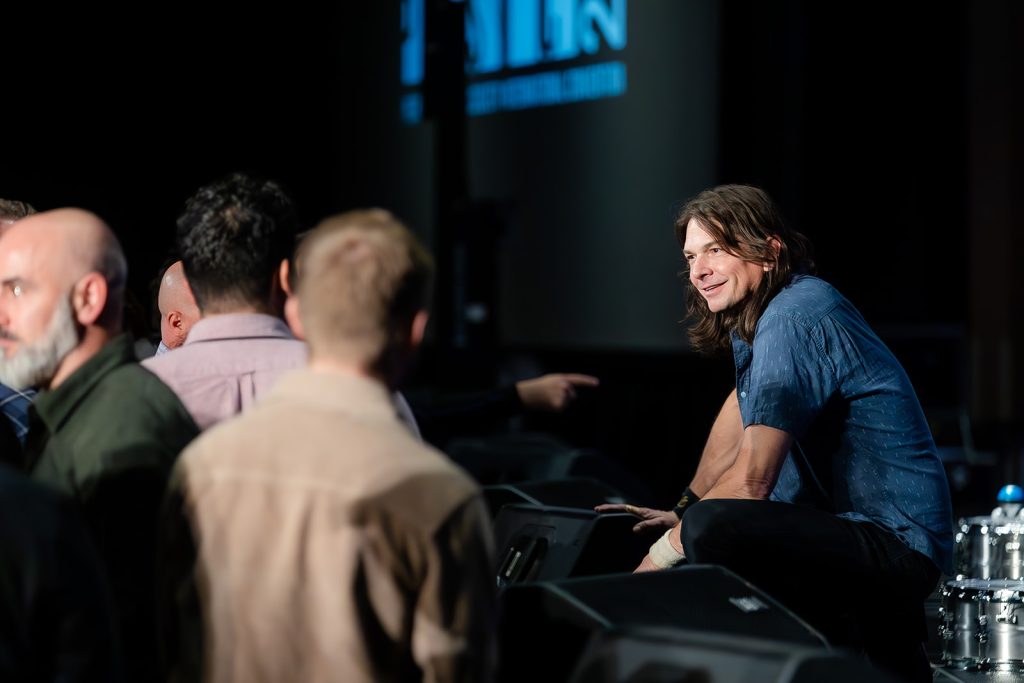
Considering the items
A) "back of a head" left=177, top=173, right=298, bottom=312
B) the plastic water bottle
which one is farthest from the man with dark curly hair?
the plastic water bottle

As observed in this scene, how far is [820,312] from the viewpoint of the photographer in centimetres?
277

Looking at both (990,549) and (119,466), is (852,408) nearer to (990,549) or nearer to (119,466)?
(990,549)

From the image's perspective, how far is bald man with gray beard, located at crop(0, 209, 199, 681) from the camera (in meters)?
1.96

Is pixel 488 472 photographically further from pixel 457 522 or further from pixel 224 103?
pixel 224 103

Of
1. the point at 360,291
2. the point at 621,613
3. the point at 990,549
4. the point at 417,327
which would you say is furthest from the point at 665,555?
the point at 990,549

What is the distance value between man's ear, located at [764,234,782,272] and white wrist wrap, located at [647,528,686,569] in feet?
2.06

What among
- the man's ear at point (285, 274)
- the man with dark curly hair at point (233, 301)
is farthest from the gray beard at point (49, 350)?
the man's ear at point (285, 274)

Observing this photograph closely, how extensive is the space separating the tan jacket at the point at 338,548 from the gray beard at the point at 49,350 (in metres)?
0.48

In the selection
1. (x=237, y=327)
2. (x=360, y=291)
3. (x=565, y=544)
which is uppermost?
(x=360, y=291)

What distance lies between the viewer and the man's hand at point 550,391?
11.8 ft

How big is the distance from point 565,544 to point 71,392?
144cm

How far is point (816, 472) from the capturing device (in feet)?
9.56

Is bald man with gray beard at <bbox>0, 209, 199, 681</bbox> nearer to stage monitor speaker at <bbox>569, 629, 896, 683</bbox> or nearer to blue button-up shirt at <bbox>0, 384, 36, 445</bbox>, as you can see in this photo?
blue button-up shirt at <bbox>0, 384, 36, 445</bbox>

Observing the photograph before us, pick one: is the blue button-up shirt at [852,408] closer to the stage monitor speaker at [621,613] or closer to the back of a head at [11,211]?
the stage monitor speaker at [621,613]
